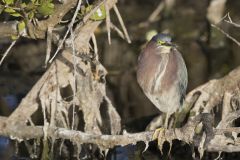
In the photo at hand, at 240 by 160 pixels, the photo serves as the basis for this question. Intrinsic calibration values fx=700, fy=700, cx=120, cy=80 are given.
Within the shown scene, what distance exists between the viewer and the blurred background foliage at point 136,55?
7.85 metres

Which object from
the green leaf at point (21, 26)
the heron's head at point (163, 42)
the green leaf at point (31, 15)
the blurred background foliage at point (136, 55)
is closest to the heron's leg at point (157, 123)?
the blurred background foliage at point (136, 55)

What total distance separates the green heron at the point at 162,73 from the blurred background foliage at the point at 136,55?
1662 millimetres

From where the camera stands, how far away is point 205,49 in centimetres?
984

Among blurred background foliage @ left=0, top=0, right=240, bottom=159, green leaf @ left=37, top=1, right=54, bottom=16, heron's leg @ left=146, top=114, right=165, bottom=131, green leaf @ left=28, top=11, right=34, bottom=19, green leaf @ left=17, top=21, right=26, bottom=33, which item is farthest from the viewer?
blurred background foliage @ left=0, top=0, right=240, bottom=159

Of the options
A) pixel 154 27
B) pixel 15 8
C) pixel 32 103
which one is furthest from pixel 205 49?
pixel 15 8

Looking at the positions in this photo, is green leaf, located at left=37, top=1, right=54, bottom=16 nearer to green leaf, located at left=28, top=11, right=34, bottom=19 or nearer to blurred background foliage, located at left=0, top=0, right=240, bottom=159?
green leaf, located at left=28, top=11, right=34, bottom=19

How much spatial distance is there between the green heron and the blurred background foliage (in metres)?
1.66

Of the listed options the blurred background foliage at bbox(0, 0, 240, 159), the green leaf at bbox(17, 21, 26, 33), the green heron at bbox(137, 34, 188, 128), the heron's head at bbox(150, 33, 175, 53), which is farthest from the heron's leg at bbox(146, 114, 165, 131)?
the green leaf at bbox(17, 21, 26, 33)

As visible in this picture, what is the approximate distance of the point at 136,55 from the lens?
9.44m

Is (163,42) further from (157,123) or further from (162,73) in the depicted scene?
(157,123)

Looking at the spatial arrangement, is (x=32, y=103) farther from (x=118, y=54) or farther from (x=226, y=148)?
(x=118, y=54)

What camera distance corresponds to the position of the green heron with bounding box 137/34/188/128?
208 inches

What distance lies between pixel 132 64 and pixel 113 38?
37.7 inches

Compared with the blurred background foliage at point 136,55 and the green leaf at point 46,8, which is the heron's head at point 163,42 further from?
the blurred background foliage at point 136,55
